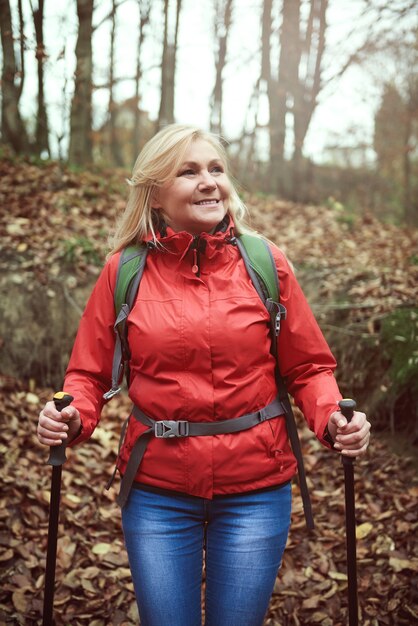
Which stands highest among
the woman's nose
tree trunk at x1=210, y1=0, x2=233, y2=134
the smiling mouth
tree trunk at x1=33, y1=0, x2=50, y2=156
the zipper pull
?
tree trunk at x1=210, y1=0, x2=233, y2=134

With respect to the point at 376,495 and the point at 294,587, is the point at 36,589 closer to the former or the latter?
the point at 294,587

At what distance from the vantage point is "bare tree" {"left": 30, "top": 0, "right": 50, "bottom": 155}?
750 centimetres

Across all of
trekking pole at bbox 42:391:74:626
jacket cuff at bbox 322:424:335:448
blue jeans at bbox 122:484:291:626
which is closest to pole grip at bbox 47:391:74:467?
trekking pole at bbox 42:391:74:626

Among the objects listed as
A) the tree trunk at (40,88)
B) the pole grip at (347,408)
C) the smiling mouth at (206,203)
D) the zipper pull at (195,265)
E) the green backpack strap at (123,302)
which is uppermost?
the tree trunk at (40,88)

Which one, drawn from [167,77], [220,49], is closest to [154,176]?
[167,77]

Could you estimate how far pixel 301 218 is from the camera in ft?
37.2

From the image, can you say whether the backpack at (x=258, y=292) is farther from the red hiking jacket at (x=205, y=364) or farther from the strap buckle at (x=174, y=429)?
the strap buckle at (x=174, y=429)

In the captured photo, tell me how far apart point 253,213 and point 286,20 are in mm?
5696

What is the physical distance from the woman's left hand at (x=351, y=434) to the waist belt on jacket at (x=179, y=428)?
34 centimetres

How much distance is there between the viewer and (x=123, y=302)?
249 cm

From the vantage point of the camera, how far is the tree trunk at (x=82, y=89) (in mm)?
9891

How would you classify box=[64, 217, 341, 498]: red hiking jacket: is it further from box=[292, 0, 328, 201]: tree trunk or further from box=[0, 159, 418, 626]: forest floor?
box=[292, 0, 328, 201]: tree trunk

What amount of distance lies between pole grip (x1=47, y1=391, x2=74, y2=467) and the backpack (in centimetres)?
25

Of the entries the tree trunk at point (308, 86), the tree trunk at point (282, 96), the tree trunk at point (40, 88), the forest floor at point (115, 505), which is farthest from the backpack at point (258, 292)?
the tree trunk at point (282, 96)
